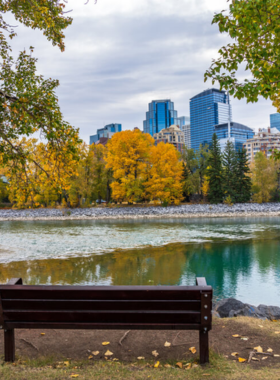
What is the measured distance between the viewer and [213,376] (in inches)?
134

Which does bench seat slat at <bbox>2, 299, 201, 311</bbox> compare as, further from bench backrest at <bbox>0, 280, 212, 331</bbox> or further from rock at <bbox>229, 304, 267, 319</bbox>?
rock at <bbox>229, 304, 267, 319</bbox>

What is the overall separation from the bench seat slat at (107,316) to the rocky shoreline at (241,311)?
3.45 m

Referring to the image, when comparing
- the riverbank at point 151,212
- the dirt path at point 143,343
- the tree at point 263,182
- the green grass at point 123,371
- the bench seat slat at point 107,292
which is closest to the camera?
the green grass at point 123,371

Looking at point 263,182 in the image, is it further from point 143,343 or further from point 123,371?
point 123,371

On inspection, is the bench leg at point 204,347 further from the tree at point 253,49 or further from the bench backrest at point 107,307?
the tree at point 253,49

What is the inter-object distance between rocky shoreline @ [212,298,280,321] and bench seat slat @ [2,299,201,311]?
3507 mm

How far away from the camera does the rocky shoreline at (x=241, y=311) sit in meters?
6.68

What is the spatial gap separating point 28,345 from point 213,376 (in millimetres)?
2300

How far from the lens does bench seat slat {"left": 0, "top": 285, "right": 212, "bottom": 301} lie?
11.5 ft

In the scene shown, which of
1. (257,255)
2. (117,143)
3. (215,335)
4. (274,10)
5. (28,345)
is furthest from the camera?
(117,143)

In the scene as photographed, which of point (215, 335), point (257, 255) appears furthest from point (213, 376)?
point (257, 255)

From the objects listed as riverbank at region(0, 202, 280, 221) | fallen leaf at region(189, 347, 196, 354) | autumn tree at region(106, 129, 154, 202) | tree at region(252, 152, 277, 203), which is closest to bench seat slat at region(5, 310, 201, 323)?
fallen leaf at region(189, 347, 196, 354)

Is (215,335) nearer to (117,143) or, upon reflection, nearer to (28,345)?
(28,345)

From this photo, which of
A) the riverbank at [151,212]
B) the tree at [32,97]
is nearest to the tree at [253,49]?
the tree at [32,97]
